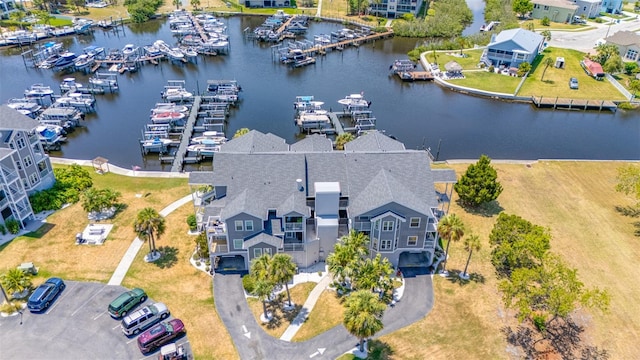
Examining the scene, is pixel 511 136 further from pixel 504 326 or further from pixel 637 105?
pixel 504 326

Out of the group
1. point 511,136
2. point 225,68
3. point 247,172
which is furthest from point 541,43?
point 247,172

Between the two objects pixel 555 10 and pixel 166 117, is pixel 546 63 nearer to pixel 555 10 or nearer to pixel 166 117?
pixel 555 10

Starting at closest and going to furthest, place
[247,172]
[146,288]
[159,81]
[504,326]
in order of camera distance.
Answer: [504,326] → [146,288] → [247,172] → [159,81]

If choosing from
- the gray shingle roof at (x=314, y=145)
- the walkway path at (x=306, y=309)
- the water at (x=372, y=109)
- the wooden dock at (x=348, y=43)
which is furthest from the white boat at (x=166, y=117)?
the wooden dock at (x=348, y=43)

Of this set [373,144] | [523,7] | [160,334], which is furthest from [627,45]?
[160,334]

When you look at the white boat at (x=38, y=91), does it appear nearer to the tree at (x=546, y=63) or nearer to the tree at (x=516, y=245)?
the tree at (x=516, y=245)

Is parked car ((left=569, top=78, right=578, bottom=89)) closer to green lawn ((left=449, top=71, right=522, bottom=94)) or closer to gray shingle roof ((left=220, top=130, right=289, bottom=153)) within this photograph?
green lawn ((left=449, top=71, right=522, bottom=94))
